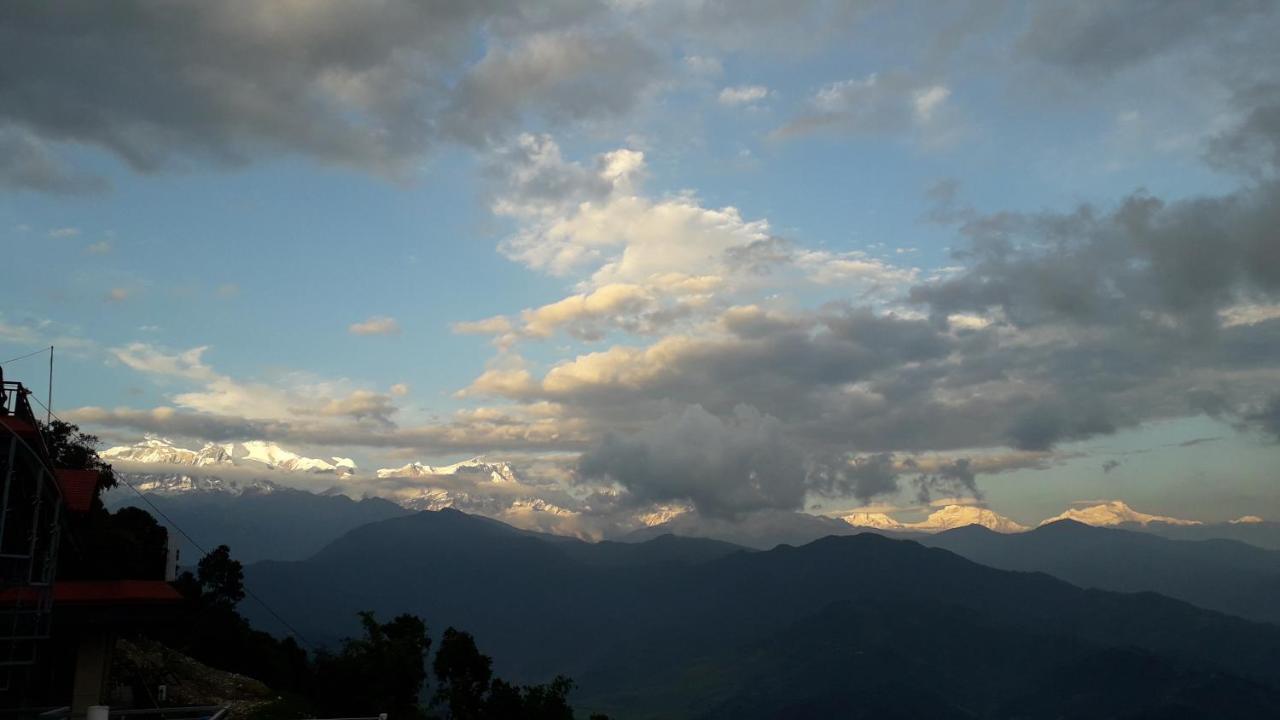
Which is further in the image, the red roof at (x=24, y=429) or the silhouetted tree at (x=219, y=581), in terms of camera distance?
the silhouetted tree at (x=219, y=581)

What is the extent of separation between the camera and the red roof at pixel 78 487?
2100 inches

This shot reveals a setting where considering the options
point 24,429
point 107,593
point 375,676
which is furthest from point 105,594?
point 375,676

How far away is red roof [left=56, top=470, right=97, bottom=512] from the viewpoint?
175 ft

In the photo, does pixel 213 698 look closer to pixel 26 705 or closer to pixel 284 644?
pixel 26 705

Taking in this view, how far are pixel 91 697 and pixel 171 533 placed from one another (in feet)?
77.6

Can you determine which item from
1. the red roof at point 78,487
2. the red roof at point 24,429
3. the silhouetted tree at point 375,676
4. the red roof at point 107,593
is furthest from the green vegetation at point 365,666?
the red roof at point 24,429

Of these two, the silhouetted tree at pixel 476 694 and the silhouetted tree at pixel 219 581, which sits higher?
the silhouetted tree at pixel 219 581

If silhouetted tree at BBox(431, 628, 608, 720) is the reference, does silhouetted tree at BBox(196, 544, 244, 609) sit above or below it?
above

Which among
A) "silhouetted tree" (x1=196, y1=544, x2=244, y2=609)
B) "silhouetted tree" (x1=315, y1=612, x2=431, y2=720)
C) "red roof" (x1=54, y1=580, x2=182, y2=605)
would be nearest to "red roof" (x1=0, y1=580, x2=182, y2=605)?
"red roof" (x1=54, y1=580, x2=182, y2=605)

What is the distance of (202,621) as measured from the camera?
11000cm

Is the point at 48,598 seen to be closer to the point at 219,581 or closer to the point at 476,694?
the point at 476,694

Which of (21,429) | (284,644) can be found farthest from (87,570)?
(284,644)

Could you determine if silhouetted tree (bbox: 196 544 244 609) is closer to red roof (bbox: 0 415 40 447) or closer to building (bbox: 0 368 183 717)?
building (bbox: 0 368 183 717)

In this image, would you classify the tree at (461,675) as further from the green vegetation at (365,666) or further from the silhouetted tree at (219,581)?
the silhouetted tree at (219,581)
